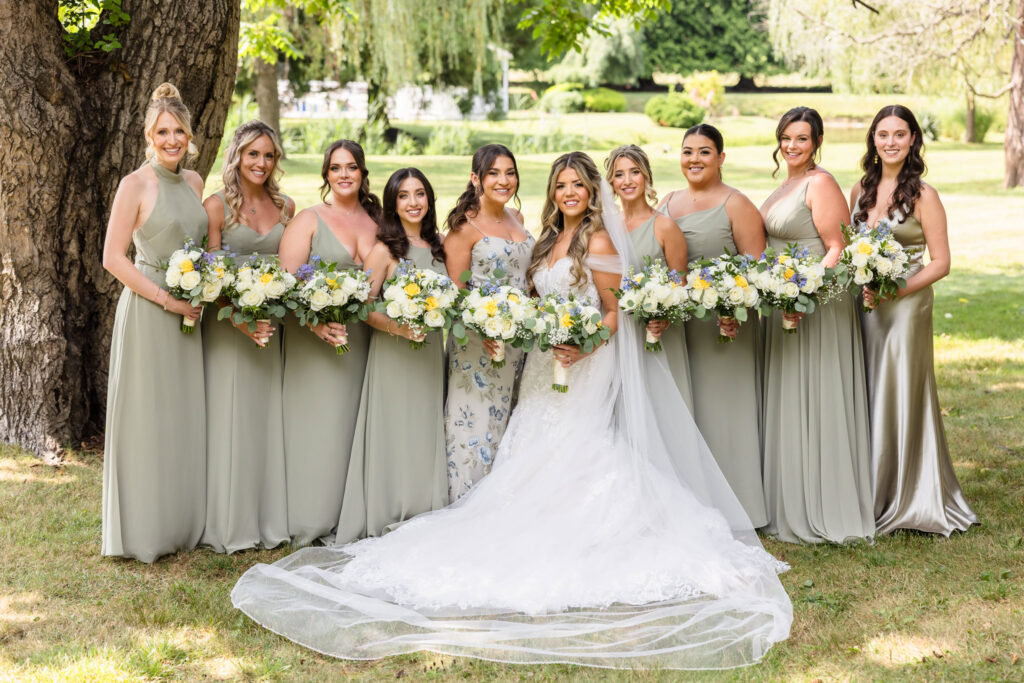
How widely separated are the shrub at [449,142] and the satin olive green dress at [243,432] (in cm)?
2488

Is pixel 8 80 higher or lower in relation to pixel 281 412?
higher

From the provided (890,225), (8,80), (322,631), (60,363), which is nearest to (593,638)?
(322,631)

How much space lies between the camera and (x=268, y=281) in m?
5.42

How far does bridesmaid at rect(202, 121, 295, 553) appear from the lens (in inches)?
229

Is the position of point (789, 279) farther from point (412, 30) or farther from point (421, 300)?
point (412, 30)

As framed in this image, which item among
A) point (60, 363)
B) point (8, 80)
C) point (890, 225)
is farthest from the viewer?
point (60, 363)

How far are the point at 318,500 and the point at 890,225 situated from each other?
366 centimetres

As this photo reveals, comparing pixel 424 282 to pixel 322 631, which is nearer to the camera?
pixel 322 631

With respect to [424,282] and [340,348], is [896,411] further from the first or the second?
[340,348]

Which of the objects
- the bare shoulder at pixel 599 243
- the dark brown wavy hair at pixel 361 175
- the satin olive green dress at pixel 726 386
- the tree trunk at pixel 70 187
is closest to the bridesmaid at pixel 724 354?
the satin olive green dress at pixel 726 386

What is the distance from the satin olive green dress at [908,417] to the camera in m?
5.94

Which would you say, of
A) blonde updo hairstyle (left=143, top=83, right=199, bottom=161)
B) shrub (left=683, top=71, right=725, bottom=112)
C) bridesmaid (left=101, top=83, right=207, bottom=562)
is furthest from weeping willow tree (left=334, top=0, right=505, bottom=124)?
shrub (left=683, top=71, right=725, bottom=112)

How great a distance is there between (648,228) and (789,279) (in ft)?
2.79

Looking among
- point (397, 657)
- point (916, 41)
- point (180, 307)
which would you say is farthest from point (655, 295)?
point (916, 41)
